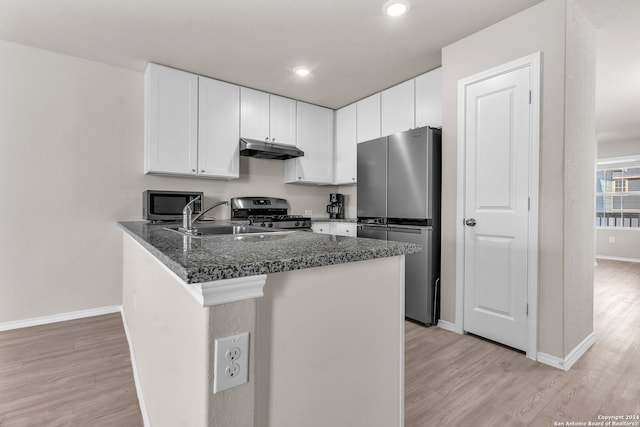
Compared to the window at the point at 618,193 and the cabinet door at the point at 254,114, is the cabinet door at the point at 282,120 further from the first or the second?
the window at the point at 618,193

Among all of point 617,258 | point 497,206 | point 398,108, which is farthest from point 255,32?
point 617,258

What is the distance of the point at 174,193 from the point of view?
3146 mm

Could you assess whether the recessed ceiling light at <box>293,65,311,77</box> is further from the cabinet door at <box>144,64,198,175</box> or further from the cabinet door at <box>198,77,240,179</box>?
the cabinet door at <box>144,64,198,175</box>

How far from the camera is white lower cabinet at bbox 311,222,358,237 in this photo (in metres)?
3.66

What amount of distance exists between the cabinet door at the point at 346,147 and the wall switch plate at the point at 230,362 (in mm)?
3433

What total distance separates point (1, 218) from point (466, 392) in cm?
374

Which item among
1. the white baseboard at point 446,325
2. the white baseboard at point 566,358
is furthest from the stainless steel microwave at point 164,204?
the white baseboard at point 566,358

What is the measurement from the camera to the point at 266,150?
362 centimetres

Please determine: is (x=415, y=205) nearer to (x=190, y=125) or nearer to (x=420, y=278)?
(x=420, y=278)

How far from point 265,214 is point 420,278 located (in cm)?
206

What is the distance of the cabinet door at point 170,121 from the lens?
3084 millimetres

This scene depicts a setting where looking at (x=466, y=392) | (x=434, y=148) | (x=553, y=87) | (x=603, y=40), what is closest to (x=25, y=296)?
(x=466, y=392)

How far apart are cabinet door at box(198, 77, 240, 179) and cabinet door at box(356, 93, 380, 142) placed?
58.1 inches

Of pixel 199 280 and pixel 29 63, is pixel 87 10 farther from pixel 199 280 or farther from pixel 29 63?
pixel 199 280
